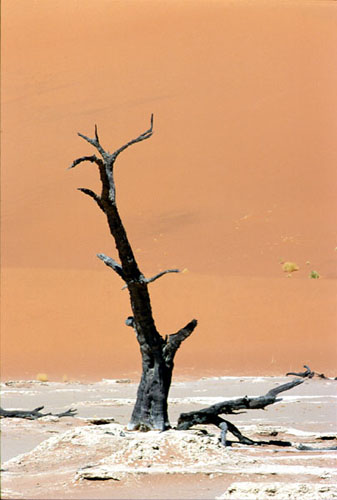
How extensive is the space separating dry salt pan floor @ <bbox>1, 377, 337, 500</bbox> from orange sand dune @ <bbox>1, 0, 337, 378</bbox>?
10.3 feet

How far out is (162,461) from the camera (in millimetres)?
7418

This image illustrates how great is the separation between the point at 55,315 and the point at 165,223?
15238 mm

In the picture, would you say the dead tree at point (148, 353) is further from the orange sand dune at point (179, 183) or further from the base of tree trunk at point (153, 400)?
the orange sand dune at point (179, 183)

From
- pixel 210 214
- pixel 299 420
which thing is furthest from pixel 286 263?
pixel 299 420

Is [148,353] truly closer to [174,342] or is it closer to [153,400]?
[174,342]

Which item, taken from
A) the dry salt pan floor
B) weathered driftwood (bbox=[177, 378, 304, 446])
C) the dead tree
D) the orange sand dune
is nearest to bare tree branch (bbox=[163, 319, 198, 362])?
the dead tree

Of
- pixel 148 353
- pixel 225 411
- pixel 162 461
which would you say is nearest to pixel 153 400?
pixel 148 353

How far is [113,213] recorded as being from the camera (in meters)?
8.52

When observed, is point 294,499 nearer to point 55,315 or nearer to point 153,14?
point 55,315

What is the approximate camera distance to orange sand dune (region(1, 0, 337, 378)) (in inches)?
786

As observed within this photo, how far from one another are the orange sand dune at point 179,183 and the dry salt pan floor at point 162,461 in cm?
314

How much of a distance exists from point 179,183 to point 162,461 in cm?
3364

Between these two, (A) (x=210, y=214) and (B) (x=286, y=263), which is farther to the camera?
(A) (x=210, y=214)

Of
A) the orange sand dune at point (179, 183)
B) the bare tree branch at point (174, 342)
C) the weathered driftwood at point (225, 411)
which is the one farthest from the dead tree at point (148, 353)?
the orange sand dune at point (179, 183)
